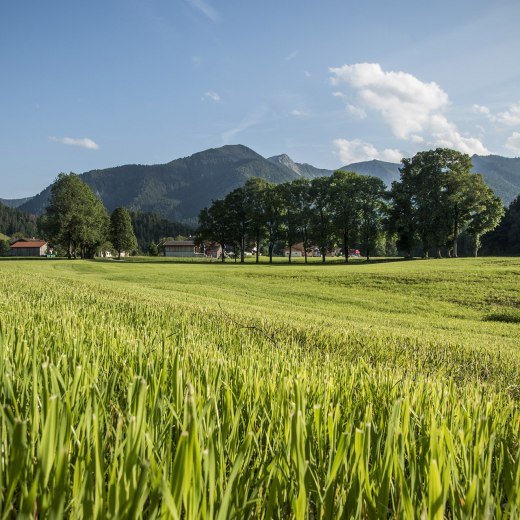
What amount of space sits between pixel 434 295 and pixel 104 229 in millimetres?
77366

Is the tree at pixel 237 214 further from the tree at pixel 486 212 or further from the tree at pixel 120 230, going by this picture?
the tree at pixel 486 212

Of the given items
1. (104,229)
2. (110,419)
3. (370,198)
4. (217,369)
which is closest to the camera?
(110,419)

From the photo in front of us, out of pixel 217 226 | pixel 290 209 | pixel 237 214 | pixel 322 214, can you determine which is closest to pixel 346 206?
pixel 322 214

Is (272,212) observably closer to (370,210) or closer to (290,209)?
(290,209)

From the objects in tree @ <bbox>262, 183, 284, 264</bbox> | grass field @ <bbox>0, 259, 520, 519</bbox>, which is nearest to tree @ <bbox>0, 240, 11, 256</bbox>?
tree @ <bbox>262, 183, 284, 264</bbox>

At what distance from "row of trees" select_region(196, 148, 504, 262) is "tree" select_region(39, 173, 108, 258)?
69.8 feet

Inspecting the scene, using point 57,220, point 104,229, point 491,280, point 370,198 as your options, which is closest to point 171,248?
point 104,229

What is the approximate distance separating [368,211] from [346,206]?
152 inches

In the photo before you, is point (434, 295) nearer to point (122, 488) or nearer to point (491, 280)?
point (491, 280)

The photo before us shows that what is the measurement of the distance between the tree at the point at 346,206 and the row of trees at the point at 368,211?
0.17 metres

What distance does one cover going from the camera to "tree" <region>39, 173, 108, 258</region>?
76250mm

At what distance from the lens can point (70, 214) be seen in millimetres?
76812

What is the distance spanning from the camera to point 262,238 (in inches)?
3201

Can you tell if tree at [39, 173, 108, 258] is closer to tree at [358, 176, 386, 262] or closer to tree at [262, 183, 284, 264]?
tree at [262, 183, 284, 264]
